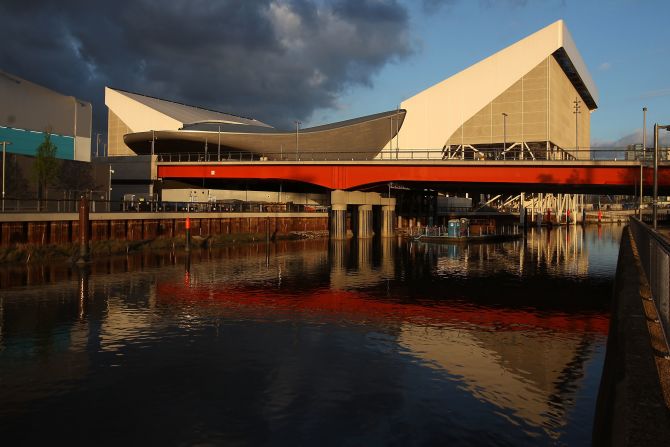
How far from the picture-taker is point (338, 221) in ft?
228

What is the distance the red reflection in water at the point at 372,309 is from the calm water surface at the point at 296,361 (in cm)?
12

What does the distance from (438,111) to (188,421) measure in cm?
9514

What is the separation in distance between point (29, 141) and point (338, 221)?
42768 mm

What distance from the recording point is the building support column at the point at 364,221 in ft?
243

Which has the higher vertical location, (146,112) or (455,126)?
(146,112)

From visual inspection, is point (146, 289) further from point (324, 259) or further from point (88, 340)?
point (324, 259)

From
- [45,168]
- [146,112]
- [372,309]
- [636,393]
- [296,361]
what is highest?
[146,112]

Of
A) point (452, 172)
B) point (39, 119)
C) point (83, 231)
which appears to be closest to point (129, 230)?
point (83, 231)

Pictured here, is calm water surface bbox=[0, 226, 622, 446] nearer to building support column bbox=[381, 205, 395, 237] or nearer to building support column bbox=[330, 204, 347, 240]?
building support column bbox=[330, 204, 347, 240]

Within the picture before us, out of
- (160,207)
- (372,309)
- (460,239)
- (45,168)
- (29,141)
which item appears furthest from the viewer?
(29,141)

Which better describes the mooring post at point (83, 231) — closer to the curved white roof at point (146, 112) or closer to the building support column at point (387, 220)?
the building support column at point (387, 220)

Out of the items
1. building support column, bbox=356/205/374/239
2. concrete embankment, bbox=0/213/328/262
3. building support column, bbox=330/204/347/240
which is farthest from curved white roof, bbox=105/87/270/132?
building support column, bbox=330/204/347/240

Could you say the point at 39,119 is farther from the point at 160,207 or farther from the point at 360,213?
the point at 360,213

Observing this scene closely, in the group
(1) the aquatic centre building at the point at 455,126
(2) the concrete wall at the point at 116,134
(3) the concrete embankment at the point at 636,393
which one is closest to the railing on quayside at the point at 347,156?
(1) the aquatic centre building at the point at 455,126
